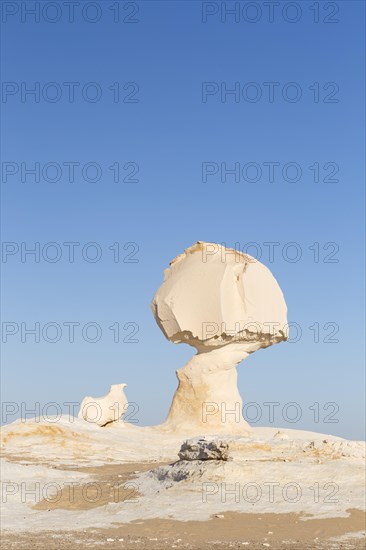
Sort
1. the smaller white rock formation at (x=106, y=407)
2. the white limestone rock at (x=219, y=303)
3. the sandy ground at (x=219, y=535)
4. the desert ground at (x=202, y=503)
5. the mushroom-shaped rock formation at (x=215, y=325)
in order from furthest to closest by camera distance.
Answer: the smaller white rock formation at (x=106, y=407)
the white limestone rock at (x=219, y=303)
the mushroom-shaped rock formation at (x=215, y=325)
the desert ground at (x=202, y=503)
the sandy ground at (x=219, y=535)

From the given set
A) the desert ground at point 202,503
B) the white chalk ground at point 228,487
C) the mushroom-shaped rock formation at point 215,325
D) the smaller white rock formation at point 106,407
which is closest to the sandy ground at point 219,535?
the desert ground at point 202,503

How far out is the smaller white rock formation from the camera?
2708 cm

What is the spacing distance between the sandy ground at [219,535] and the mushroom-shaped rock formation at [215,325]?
12.7m

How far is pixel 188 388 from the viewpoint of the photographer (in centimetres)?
2486

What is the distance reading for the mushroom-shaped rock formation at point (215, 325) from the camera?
2455 centimetres

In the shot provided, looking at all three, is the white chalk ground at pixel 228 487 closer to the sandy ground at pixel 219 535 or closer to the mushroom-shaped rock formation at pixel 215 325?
the sandy ground at pixel 219 535

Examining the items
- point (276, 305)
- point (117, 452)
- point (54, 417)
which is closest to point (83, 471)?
point (117, 452)

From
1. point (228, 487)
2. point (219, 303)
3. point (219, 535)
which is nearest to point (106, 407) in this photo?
point (219, 303)

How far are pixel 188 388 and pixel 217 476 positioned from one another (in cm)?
1178

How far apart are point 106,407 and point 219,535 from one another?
17.0 meters

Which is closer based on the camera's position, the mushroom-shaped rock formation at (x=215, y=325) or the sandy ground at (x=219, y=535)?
the sandy ground at (x=219, y=535)

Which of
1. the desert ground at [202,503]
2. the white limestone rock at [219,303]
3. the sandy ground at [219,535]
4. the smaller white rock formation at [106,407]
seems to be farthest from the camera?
the smaller white rock formation at [106,407]

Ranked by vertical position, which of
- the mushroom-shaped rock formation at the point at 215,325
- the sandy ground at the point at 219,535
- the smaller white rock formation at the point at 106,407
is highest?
the mushroom-shaped rock formation at the point at 215,325

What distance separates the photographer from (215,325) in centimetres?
2455
